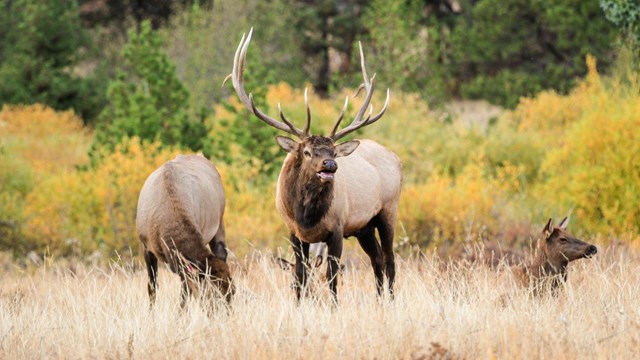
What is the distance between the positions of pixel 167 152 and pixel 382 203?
21.9ft

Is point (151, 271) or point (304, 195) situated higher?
point (304, 195)

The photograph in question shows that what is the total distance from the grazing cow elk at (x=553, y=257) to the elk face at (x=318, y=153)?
1.76m

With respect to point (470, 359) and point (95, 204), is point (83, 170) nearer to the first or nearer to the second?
point (95, 204)

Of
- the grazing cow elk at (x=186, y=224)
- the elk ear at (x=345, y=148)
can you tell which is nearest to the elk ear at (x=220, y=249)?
the grazing cow elk at (x=186, y=224)

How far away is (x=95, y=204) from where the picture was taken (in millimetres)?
15461

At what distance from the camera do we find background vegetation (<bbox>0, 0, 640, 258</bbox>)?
49.2 ft

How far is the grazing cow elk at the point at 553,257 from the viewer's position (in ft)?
27.7

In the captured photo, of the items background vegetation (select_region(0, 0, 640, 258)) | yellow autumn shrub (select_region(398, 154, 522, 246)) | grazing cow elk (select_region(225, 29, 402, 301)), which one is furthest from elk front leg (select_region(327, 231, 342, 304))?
yellow autumn shrub (select_region(398, 154, 522, 246))

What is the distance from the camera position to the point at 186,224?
27.4ft

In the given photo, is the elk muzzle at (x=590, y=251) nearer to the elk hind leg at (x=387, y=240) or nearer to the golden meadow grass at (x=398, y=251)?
the golden meadow grass at (x=398, y=251)

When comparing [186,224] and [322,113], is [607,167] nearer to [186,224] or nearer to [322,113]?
[186,224]

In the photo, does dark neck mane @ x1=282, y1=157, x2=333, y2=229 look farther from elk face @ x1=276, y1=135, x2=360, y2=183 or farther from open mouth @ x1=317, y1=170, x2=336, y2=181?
open mouth @ x1=317, y1=170, x2=336, y2=181

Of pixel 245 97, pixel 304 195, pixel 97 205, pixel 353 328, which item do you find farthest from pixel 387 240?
pixel 97 205

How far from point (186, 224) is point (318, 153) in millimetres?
1193
